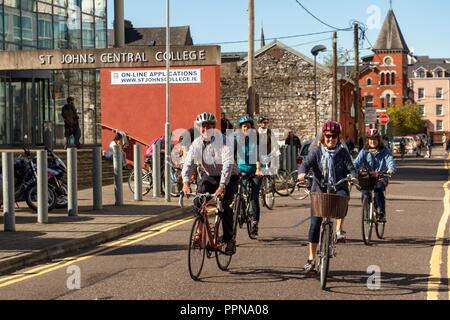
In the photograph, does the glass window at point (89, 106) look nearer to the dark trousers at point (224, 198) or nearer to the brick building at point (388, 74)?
the dark trousers at point (224, 198)

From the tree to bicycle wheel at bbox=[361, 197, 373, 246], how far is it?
10820 cm

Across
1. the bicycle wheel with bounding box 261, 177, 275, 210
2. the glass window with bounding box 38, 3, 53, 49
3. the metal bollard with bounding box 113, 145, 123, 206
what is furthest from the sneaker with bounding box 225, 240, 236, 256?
the glass window with bounding box 38, 3, 53, 49

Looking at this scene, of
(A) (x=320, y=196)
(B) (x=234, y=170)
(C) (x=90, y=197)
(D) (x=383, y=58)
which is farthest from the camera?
(D) (x=383, y=58)

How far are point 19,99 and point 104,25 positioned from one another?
9983 millimetres

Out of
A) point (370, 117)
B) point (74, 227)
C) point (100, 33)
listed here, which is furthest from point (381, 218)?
point (370, 117)

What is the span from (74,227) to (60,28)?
28.2m

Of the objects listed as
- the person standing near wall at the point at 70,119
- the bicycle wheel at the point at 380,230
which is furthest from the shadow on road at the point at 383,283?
the person standing near wall at the point at 70,119

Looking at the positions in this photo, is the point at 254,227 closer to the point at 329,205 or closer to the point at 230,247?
the point at 230,247

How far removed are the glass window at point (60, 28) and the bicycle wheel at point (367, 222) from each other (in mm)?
29913

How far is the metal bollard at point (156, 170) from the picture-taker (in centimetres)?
1944

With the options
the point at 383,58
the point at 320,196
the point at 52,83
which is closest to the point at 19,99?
the point at 52,83

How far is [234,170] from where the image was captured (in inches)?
376

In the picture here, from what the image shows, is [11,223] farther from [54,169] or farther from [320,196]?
[320,196]

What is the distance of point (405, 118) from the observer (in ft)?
390
